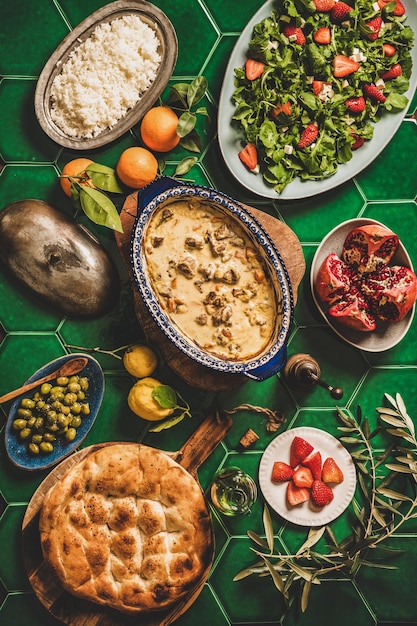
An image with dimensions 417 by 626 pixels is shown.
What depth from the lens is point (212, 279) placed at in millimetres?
2316

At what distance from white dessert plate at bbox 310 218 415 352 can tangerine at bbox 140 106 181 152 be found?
2.67ft

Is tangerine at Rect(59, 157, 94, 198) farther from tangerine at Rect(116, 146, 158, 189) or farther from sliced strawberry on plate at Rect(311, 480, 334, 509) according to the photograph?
sliced strawberry on plate at Rect(311, 480, 334, 509)

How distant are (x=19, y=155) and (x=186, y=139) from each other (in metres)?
0.76

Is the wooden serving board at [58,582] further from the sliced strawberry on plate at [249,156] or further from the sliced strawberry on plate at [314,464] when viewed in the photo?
the sliced strawberry on plate at [249,156]

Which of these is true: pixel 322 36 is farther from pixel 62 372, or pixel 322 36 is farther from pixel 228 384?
pixel 62 372

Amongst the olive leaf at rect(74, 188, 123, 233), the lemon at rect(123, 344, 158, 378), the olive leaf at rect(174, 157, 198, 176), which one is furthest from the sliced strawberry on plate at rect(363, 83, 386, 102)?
the lemon at rect(123, 344, 158, 378)

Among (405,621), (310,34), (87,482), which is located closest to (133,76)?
(310,34)

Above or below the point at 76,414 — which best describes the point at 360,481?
below

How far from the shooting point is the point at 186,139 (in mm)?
2502

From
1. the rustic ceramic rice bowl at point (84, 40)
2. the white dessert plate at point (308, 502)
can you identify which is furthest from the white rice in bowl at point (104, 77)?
the white dessert plate at point (308, 502)

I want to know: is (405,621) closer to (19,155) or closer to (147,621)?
(147,621)

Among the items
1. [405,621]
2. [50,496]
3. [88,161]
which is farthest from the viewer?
[405,621]

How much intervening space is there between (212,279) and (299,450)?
87 centimetres

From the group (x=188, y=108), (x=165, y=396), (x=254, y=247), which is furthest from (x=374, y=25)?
(x=165, y=396)
